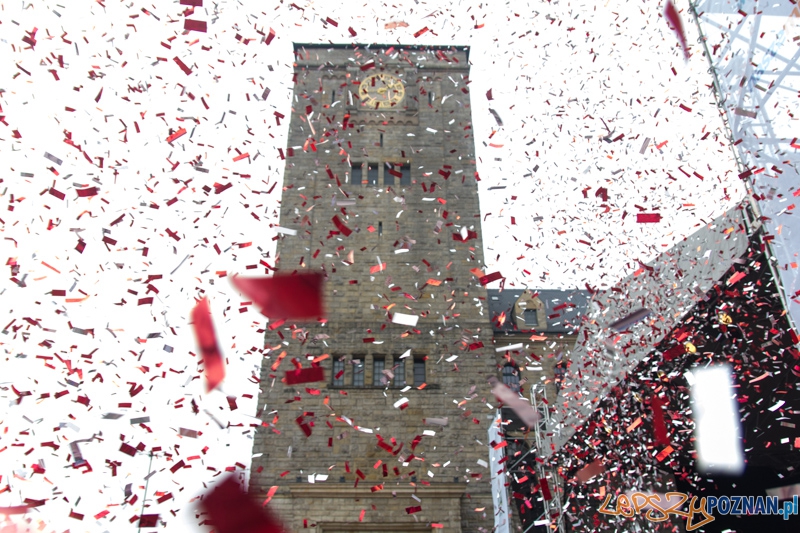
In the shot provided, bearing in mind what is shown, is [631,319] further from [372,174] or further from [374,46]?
[374,46]

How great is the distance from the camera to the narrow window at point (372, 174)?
2355 cm

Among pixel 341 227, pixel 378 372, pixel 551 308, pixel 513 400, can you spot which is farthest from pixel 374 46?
pixel 513 400

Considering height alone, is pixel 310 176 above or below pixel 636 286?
above

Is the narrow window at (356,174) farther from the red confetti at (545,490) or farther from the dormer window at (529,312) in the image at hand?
the red confetti at (545,490)

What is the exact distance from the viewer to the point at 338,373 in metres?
19.2

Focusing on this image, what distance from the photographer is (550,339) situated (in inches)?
1012

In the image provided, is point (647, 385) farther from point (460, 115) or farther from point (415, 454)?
point (460, 115)

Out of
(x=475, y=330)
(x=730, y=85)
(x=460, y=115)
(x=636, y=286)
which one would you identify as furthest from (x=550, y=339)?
(x=730, y=85)

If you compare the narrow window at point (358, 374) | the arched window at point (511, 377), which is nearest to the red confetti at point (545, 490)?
the narrow window at point (358, 374)

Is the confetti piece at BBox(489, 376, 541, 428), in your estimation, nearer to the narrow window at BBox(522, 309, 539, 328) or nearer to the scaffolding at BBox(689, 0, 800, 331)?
the narrow window at BBox(522, 309, 539, 328)

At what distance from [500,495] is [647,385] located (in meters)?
4.42

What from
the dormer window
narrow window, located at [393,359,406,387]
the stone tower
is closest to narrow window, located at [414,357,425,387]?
the stone tower

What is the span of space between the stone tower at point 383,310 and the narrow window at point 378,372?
0.04m

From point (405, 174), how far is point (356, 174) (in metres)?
1.98
